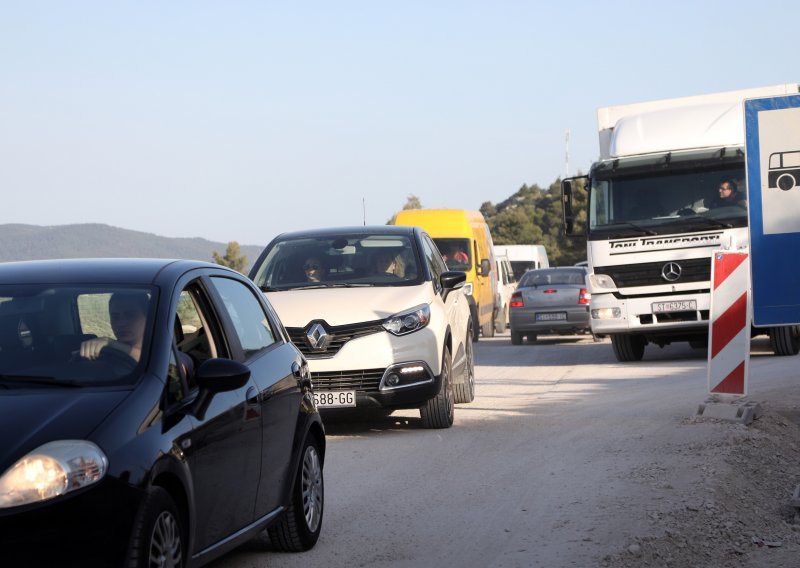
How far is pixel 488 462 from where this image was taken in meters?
10.0

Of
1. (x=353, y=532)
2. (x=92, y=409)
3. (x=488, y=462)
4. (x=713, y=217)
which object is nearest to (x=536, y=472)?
(x=488, y=462)

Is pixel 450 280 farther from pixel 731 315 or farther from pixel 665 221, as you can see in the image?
pixel 665 221

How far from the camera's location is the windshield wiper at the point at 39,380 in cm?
511

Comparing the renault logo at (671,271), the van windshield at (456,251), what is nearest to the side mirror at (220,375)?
the renault logo at (671,271)

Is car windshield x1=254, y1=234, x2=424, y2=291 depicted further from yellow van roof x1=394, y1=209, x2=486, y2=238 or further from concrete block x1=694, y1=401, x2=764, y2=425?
yellow van roof x1=394, y1=209, x2=486, y2=238

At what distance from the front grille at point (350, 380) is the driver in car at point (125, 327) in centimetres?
571

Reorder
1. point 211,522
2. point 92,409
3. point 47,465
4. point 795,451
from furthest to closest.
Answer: point 795,451
point 211,522
point 92,409
point 47,465

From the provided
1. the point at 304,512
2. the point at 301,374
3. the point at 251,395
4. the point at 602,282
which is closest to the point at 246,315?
the point at 301,374

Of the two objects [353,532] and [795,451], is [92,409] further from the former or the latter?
[795,451]

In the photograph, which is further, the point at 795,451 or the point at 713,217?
the point at 713,217

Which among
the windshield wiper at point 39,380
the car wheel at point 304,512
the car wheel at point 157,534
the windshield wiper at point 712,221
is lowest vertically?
the car wheel at point 304,512

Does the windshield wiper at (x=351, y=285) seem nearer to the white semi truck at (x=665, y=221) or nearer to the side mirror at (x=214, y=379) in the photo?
the side mirror at (x=214, y=379)

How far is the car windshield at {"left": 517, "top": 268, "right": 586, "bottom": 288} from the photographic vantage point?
2741 centimetres

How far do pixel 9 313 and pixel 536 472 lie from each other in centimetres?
484
